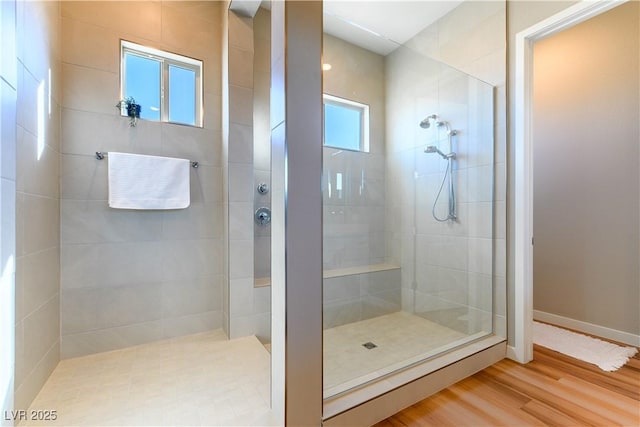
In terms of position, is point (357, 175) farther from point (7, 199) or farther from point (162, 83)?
point (7, 199)

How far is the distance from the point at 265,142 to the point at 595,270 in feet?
10.1

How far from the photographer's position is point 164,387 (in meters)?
1.54

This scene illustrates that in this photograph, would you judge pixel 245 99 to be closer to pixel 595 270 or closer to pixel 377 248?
pixel 377 248

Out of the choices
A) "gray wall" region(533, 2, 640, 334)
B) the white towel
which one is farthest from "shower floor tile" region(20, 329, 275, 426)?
"gray wall" region(533, 2, 640, 334)

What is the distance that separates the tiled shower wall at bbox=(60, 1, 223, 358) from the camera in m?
1.86

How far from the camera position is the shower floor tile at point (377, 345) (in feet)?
4.47

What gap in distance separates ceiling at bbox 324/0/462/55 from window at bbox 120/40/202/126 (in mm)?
1269

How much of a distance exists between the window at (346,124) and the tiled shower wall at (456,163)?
1.00 ft

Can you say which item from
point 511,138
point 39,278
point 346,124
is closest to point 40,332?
point 39,278

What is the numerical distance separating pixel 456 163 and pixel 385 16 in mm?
1489

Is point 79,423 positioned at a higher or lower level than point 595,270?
lower

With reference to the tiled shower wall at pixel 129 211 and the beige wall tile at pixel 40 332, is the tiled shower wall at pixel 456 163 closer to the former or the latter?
the tiled shower wall at pixel 129 211

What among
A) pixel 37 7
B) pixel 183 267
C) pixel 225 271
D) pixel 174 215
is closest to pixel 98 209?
pixel 174 215

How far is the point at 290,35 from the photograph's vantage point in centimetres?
111
